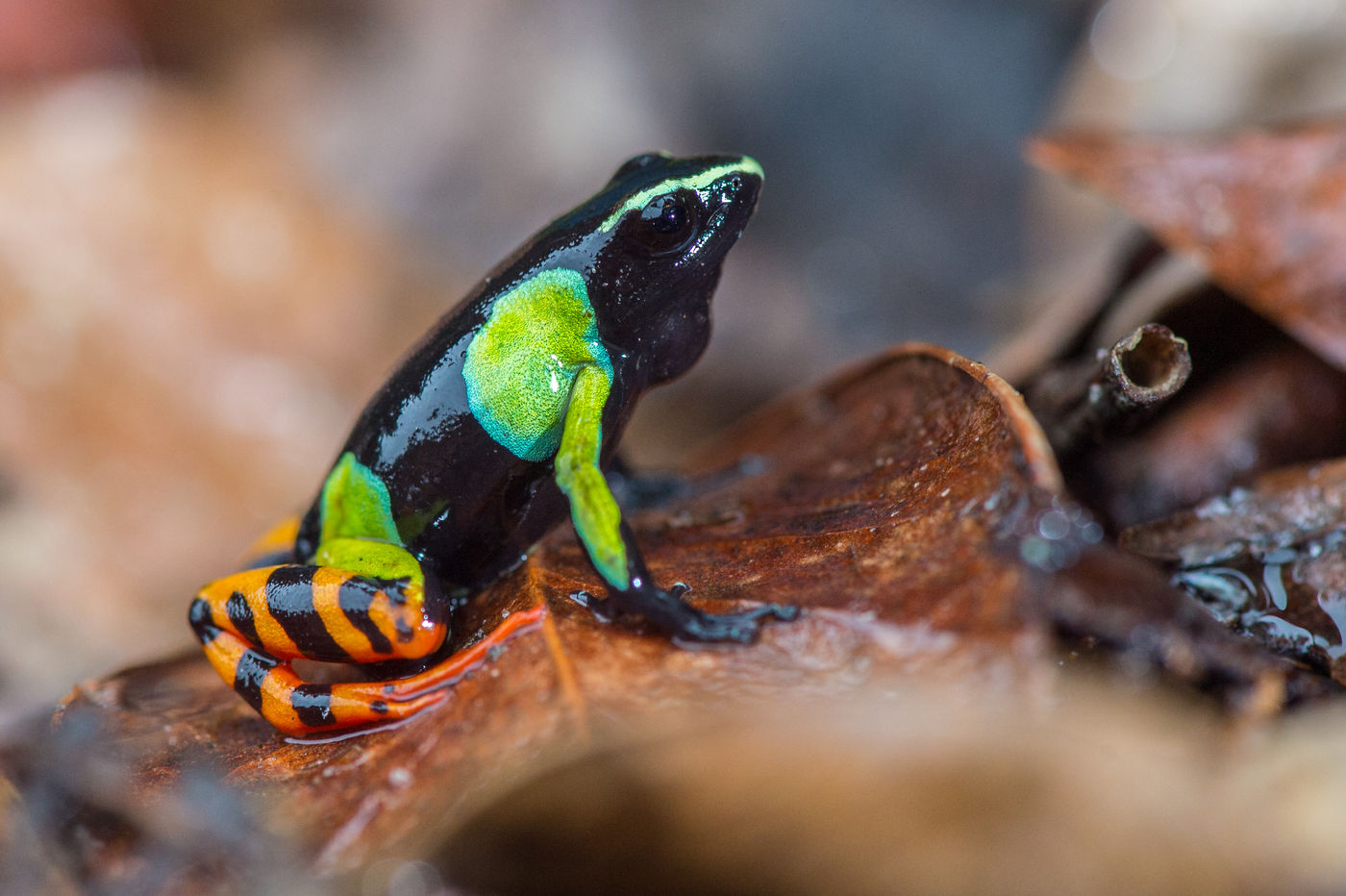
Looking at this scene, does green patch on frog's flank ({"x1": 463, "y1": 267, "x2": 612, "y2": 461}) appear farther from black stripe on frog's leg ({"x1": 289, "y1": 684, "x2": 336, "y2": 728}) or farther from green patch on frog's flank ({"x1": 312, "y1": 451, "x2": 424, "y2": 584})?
black stripe on frog's leg ({"x1": 289, "y1": 684, "x2": 336, "y2": 728})

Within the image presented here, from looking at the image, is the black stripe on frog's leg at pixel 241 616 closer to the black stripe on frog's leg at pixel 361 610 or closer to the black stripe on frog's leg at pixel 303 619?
the black stripe on frog's leg at pixel 303 619

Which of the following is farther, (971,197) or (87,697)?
(971,197)

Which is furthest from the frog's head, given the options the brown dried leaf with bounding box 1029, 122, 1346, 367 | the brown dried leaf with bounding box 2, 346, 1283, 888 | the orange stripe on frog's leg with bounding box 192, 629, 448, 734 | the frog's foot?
the orange stripe on frog's leg with bounding box 192, 629, 448, 734

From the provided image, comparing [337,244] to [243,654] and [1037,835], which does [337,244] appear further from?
[1037,835]

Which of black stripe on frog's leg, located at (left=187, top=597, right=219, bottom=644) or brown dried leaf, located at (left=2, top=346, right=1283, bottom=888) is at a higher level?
black stripe on frog's leg, located at (left=187, top=597, right=219, bottom=644)

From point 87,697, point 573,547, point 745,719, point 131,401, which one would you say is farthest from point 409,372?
point 131,401

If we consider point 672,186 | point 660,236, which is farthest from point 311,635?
point 672,186

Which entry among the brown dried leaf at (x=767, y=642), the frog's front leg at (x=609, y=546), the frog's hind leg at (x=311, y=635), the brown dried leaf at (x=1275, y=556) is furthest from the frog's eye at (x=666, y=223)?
the brown dried leaf at (x=1275, y=556)
